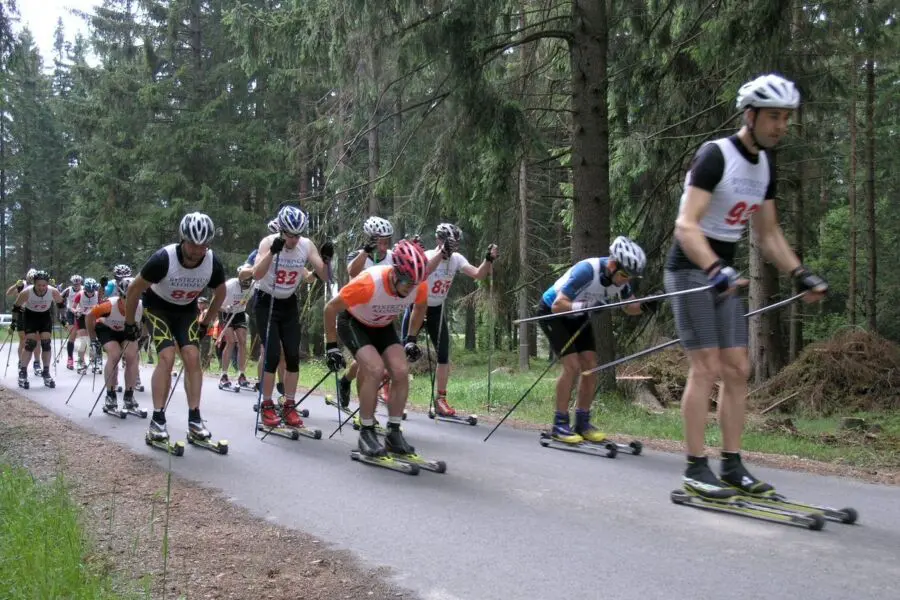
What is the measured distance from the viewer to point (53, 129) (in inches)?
2147

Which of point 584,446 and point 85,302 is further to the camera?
point 85,302

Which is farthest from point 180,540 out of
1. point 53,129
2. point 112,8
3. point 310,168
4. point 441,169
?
point 53,129

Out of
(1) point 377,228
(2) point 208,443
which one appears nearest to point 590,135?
(1) point 377,228

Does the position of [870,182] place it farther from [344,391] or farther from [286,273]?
[286,273]

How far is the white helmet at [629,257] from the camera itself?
277 inches

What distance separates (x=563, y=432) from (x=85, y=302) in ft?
44.9

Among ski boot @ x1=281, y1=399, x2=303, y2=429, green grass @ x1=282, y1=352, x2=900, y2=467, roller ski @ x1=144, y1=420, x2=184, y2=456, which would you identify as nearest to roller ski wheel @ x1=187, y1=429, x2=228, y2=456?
roller ski @ x1=144, y1=420, x2=184, y2=456

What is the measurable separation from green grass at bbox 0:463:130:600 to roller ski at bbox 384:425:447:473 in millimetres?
2686

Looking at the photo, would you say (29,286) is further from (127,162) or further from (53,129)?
(53,129)

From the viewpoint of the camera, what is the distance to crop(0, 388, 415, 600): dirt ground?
13.0 feet

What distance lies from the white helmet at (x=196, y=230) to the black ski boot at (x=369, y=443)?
2343mm

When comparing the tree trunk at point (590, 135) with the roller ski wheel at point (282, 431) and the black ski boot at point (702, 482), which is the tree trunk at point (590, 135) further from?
the black ski boot at point (702, 482)

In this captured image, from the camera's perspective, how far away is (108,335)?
11.8m

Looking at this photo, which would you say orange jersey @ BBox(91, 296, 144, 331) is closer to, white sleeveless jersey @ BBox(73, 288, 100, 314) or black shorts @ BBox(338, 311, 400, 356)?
black shorts @ BBox(338, 311, 400, 356)
